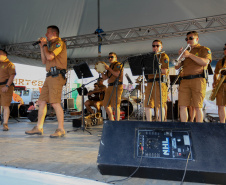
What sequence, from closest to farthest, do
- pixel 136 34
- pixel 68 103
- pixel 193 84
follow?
pixel 193 84
pixel 136 34
pixel 68 103

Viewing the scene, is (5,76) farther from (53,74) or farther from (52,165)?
(52,165)

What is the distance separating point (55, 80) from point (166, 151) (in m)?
2.44

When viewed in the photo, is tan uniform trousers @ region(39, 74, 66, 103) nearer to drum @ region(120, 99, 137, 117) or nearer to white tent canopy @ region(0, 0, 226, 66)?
white tent canopy @ region(0, 0, 226, 66)

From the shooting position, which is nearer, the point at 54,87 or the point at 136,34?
the point at 54,87

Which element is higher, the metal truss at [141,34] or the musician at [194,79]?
the metal truss at [141,34]

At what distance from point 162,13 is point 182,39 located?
192cm

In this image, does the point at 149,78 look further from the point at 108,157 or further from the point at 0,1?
the point at 0,1

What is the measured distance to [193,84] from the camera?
290cm

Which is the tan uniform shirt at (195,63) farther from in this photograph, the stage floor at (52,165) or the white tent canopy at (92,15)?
the white tent canopy at (92,15)

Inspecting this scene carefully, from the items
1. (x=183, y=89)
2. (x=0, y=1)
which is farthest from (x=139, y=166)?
(x=0, y=1)

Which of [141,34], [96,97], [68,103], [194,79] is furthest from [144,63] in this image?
[68,103]

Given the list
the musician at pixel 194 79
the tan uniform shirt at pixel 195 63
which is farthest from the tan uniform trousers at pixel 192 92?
the tan uniform shirt at pixel 195 63

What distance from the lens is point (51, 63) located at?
330 centimetres

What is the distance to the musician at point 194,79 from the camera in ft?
9.36
